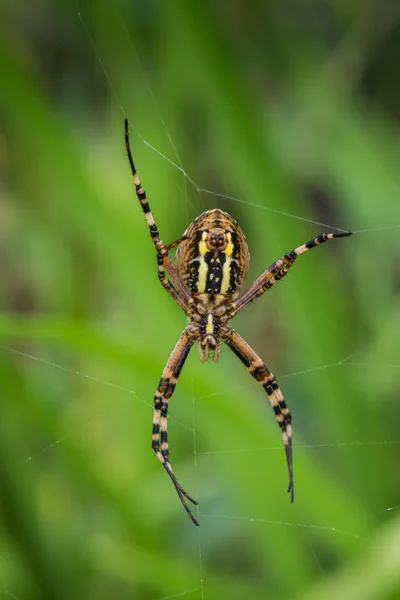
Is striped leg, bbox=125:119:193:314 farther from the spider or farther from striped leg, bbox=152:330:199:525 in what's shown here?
striped leg, bbox=152:330:199:525

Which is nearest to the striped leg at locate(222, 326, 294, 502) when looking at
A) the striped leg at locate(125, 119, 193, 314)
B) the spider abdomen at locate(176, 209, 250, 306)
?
the striped leg at locate(125, 119, 193, 314)

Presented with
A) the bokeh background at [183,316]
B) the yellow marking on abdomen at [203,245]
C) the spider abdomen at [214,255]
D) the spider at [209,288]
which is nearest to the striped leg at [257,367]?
the spider at [209,288]

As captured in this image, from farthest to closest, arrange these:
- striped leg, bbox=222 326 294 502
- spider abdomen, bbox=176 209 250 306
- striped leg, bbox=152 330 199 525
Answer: striped leg, bbox=222 326 294 502
striped leg, bbox=152 330 199 525
spider abdomen, bbox=176 209 250 306

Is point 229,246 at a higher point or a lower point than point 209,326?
higher

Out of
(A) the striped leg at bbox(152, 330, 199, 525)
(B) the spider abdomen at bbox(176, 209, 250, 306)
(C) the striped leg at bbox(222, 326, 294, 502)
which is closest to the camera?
(B) the spider abdomen at bbox(176, 209, 250, 306)

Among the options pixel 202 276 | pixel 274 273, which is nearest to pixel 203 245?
pixel 202 276

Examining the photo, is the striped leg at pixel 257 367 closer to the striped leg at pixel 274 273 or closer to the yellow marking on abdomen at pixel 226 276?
the striped leg at pixel 274 273

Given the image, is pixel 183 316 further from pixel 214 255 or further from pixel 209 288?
pixel 214 255

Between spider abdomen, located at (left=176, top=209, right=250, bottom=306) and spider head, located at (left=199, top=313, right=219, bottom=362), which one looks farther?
spider head, located at (left=199, top=313, right=219, bottom=362)
